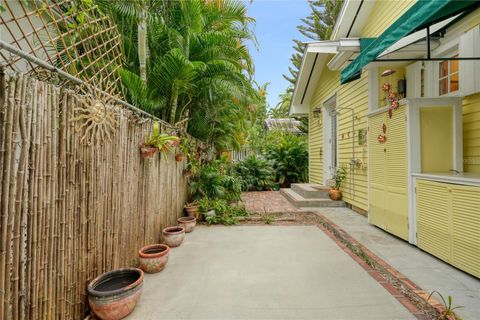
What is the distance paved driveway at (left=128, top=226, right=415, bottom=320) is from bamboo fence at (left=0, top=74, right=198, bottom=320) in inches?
25.5

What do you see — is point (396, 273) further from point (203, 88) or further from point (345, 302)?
point (203, 88)

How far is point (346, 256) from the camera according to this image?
11.1 ft

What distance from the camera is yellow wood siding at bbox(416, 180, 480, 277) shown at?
263 cm

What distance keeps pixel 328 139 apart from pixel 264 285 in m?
6.34

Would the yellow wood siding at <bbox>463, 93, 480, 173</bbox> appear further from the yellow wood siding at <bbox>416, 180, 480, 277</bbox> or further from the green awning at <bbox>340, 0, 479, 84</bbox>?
the green awning at <bbox>340, 0, 479, 84</bbox>

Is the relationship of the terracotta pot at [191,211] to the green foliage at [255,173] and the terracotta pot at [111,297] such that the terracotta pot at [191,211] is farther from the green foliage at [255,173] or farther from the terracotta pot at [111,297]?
the green foliage at [255,173]

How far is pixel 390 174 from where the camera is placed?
409 centimetres

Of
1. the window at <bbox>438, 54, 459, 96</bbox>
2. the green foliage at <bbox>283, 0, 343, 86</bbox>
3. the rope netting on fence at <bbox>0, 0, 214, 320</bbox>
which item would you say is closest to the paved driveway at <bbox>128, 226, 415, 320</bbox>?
the rope netting on fence at <bbox>0, 0, 214, 320</bbox>

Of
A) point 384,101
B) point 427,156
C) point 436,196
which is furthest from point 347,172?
point 436,196

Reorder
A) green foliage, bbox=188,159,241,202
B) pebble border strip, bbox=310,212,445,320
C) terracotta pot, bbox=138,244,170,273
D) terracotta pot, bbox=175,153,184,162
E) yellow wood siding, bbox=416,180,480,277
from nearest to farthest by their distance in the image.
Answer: pebble border strip, bbox=310,212,445,320, yellow wood siding, bbox=416,180,480,277, terracotta pot, bbox=138,244,170,273, terracotta pot, bbox=175,153,184,162, green foliage, bbox=188,159,241,202

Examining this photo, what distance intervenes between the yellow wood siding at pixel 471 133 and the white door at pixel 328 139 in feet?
14.0

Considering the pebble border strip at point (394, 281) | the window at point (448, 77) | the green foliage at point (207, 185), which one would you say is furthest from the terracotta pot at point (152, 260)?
the window at point (448, 77)

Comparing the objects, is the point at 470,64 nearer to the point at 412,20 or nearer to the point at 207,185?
the point at 412,20

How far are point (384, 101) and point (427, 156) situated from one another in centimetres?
182
